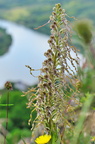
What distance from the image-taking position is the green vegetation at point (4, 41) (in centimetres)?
3756

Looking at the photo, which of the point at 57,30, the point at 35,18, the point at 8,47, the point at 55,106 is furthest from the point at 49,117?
the point at 35,18

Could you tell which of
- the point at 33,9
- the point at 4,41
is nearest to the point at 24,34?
the point at 4,41

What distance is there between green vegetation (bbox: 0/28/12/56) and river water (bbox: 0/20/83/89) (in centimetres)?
52

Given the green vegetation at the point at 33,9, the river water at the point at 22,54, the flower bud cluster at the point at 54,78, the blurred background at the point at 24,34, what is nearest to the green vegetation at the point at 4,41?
the blurred background at the point at 24,34

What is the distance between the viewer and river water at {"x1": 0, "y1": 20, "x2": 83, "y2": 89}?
31656 mm

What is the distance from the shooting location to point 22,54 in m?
39.5

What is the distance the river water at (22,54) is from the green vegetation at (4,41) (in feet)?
1.70

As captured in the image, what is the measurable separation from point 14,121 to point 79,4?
41843mm

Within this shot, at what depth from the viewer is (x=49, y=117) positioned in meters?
1.00

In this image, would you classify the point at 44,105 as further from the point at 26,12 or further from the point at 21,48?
the point at 26,12

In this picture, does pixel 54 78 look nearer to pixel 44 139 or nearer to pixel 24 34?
pixel 44 139

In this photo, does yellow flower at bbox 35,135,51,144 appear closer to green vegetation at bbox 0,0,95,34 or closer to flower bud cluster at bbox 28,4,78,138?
flower bud cluster at bbox 28,4,78,138

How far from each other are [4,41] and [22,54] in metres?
2.90

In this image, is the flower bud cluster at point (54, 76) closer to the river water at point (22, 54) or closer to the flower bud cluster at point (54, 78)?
the flower bud cluster at point (54, 78)
